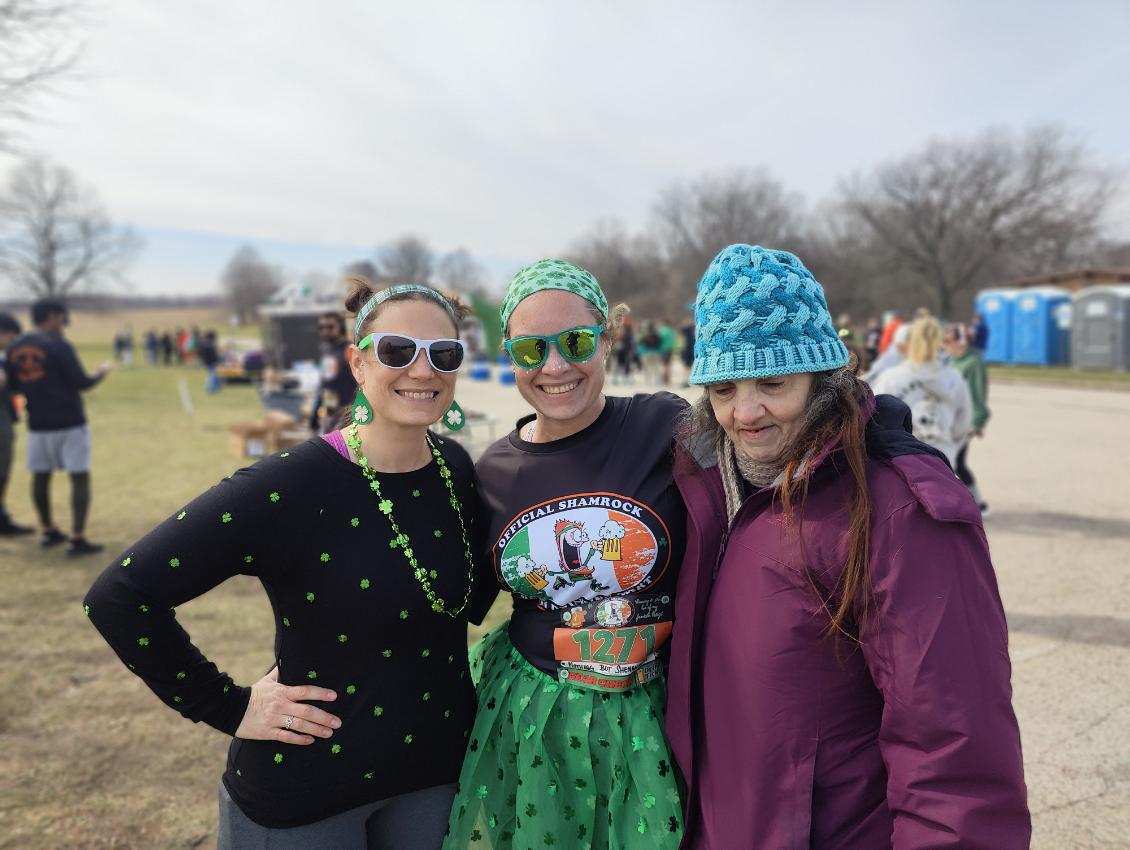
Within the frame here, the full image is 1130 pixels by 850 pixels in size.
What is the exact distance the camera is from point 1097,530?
6.57 meters

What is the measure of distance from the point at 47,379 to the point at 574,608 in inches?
256

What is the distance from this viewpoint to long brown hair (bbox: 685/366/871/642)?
4.37 ft

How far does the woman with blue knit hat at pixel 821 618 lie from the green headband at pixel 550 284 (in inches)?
21.5

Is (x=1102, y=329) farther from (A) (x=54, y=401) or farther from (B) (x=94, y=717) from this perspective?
(B) (x=94, y=717)

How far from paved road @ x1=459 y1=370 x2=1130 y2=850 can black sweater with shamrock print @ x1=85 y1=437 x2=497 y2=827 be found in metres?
2.62

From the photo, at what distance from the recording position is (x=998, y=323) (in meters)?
25.5

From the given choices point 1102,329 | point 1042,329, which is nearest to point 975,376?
point 1102,329

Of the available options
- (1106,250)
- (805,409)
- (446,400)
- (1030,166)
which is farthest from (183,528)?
(1106,250)

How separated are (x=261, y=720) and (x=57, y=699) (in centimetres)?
333

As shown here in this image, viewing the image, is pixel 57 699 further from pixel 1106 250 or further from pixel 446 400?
pixel 1106 250

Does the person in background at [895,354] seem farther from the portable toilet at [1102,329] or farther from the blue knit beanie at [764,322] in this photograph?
the portable toilet at [1102,329]

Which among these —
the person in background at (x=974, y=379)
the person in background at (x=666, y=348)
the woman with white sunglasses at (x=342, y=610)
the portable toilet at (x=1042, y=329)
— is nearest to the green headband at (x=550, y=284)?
the woman with white sunglasses at (x=342, y=610)

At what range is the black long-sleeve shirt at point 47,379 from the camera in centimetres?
632

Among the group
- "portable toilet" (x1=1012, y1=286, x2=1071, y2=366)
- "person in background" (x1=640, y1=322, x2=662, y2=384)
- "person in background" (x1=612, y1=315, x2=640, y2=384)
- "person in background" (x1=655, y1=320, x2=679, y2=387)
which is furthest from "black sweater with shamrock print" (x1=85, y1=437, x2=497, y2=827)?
"portable toilet" (x1=1012, y1=286, x2=1071, y2=366)
